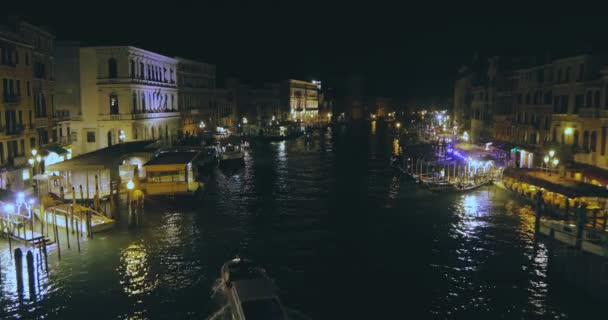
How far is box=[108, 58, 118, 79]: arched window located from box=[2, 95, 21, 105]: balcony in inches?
716

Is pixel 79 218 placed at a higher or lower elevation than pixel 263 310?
higher

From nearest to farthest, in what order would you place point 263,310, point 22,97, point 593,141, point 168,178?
1. point 263,310
2. point 593,141
3. point 168,178
4. point 22,97

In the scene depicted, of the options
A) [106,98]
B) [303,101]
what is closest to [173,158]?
[106,98]

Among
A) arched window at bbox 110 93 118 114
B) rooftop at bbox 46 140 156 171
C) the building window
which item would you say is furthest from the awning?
the building window

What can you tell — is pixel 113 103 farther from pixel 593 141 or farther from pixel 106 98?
pixel 593 141

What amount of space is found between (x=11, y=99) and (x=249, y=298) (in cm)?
2944

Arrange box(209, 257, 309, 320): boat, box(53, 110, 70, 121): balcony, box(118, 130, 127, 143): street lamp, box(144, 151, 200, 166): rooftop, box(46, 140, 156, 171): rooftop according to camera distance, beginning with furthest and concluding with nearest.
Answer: box(118, 130, 127, 143): street lamp
box(53, 110, 70, 121): balcony
box(144, 151, 200, 166): rooftop
box(46, 140, 156, 171): rooftop
box(209, 257, 309, 320): boat

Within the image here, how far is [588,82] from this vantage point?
3862cm

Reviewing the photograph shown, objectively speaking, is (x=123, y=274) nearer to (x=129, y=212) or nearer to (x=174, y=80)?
(x=129, y=212)

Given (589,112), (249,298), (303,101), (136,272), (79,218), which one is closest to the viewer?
(249,298)

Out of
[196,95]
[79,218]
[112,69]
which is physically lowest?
[79,218]

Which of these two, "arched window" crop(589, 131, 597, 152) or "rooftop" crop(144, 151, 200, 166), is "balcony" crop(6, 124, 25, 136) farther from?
"arched window" crop(589, 131, 597, 152)

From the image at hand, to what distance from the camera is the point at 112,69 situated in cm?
5688

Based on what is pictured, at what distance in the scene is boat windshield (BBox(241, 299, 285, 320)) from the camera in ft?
56.3
